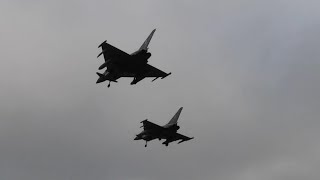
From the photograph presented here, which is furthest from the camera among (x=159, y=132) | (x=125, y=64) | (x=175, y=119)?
(x=175, y=119)

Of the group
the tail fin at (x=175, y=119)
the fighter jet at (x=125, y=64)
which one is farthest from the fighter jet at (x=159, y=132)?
the fighter jet at (x=125, y=64)

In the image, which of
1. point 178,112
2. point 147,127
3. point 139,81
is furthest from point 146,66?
point 178,112

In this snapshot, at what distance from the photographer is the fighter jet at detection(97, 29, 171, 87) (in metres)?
86.1

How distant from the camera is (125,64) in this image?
88.2 m

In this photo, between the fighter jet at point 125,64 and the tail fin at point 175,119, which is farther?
the tail fin at point 175,119

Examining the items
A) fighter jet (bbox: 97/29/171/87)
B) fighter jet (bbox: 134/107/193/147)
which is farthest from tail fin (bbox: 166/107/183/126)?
fighter jet (bbox: 97/29/171/87)

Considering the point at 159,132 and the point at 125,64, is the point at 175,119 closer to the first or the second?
the point at 159,132

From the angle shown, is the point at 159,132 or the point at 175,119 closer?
the point at 159,132

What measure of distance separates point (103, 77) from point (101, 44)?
809 cm

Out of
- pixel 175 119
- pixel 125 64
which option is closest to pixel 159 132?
pixel 175 119

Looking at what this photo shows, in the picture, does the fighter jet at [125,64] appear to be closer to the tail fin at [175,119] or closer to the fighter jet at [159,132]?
the fighter jet at [159,132]

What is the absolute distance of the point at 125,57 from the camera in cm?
8700

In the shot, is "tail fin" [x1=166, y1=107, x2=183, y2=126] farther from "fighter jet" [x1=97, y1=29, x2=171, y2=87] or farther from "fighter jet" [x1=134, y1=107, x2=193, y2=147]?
"fighter jet" [x1=97, y1=29, x2=171, y2=87]

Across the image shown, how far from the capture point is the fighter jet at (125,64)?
282 ft
